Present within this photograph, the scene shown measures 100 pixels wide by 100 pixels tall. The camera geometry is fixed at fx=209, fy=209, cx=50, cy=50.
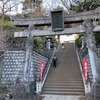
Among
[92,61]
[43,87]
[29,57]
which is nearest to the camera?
[92,61]

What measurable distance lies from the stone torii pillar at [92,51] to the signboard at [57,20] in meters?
1.37

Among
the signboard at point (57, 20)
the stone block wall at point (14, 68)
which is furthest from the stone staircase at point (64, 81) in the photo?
the signboard at point (57, 20)

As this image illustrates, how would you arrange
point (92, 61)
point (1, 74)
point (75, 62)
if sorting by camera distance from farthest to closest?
point (75, 62) < point (1, 74) < point (92, 61)

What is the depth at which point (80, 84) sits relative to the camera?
16047mm

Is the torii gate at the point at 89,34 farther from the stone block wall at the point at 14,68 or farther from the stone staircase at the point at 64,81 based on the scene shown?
the stone block wall at the point at 14,68

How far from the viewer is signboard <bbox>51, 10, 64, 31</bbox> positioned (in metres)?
12.5

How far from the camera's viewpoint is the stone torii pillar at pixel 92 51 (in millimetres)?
11117

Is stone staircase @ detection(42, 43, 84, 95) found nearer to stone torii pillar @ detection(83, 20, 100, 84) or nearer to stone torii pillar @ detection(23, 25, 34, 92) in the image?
stone torii pillar @ detection(23, 25, 34, 92)

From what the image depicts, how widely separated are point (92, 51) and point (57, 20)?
287cm

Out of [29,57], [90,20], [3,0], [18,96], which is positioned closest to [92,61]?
[90,20]

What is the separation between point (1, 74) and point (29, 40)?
18.7 feet

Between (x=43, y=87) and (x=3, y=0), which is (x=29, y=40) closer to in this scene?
(x=43, y=87)

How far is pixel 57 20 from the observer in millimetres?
12672

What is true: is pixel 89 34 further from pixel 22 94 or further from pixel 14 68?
pixel 14 68
